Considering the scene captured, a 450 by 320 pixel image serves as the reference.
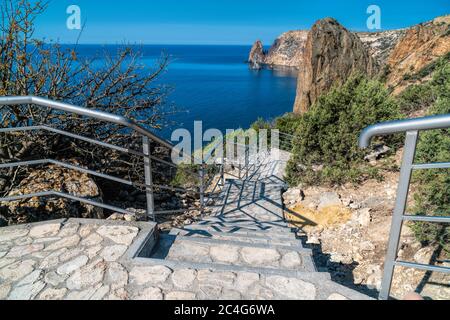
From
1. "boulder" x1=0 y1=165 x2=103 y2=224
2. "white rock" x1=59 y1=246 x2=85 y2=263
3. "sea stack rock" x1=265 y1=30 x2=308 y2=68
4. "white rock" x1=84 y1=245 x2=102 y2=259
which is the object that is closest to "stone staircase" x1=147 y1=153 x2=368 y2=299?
"white rock" x1=84 y1=245 x2=102 y2=259

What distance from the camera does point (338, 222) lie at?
5.07 metres

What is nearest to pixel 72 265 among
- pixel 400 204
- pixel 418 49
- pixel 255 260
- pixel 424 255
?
pixel 255 260

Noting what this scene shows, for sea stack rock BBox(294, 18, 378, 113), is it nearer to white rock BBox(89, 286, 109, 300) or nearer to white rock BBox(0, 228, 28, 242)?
white rock BBox(0, 228, 28, 242)

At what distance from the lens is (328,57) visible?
20.1 meters

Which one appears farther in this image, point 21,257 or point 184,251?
point 184,251

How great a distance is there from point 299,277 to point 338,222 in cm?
343

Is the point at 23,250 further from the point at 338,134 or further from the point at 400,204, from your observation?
the point at 338,134

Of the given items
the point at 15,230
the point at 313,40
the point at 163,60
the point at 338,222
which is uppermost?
the point at 313,40

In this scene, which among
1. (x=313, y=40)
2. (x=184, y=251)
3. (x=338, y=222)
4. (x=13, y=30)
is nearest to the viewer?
(x=184, y=251)

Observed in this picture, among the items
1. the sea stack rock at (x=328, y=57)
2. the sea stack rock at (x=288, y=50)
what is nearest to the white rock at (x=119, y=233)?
the sea stack rock at (x=328, y=57)

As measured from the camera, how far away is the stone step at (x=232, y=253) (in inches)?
93.0

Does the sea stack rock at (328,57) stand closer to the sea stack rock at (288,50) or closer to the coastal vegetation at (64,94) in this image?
the coastal vegetation at (64,94)

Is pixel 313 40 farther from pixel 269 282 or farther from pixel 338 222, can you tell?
pixel 269 282
